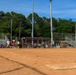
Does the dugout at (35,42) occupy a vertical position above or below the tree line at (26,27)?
below

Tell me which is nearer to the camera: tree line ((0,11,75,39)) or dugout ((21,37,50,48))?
dugout ((21,37,50,48))

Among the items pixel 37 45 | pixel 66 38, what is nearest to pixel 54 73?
pixel 37 45

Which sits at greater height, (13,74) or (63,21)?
(63,21)

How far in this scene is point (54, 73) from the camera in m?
11.5

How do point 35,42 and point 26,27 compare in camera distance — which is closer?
point 35,42

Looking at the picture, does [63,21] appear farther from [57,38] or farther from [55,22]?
[57,38]

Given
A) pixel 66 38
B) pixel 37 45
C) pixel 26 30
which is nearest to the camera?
pixel 37 45

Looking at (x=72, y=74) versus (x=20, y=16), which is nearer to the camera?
(x=72, y=74)

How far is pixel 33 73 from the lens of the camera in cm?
1152

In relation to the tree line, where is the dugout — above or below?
below

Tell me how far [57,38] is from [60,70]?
170 feet

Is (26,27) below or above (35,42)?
above

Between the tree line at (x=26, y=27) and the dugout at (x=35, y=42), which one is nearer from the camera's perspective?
the dugout at (x=35, y=42)

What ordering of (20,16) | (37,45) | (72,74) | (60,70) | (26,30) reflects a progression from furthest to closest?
1. (20,16)
2. (26,30)
3. (37,45)
4. (60,70)
5. (72,74)
